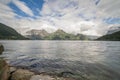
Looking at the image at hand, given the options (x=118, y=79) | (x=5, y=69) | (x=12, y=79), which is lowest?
(x=118, y=79)

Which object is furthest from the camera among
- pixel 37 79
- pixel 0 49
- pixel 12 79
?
pixel 0 49

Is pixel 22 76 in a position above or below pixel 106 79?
above

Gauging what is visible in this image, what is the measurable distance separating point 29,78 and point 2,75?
3554 millimetres

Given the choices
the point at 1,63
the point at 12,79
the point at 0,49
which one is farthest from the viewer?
the point at 0,49

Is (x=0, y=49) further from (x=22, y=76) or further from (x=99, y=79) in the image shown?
(x=99, y=79)

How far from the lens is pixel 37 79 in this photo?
43.8ft

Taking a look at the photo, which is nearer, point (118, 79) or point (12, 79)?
point (12, 79)

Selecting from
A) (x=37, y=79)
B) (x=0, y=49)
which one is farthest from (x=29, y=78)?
(x=0, y=49)

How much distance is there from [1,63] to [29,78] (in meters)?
5.69

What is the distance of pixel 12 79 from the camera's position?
14.2 m

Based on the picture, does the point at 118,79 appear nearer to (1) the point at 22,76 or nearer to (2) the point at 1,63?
(1) the point at 22,76

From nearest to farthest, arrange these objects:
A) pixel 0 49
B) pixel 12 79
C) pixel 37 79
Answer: pixel 37 79 → pixel 12 79 → pixel 0 49

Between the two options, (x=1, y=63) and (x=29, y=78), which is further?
(x=1, y=63)

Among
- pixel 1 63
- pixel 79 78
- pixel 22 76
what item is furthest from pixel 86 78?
pixel 1 63
